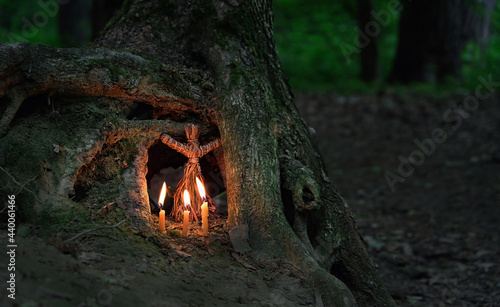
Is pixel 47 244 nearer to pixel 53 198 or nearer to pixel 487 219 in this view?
pixel 53 198

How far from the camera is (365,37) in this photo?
48.4 feet

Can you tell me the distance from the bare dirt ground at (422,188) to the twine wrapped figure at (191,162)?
2.42 metres

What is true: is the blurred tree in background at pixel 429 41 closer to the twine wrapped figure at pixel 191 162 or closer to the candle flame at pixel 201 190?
the twine wrapped figure at pixel 191 162

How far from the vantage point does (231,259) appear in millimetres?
3834

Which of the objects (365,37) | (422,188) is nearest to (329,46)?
(365,37)

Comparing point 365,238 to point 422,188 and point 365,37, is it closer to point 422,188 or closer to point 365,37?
point 422,188

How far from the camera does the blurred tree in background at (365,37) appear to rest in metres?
12.4

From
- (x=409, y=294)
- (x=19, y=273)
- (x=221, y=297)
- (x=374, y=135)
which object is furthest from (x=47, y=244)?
(x=374, y=135)

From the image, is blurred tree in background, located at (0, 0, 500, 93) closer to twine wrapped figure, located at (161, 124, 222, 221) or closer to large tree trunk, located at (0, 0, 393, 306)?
large tree trunk, located at (0, 0, 393, 306)

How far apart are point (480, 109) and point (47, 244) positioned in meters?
9.83

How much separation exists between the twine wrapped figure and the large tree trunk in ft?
0.33
